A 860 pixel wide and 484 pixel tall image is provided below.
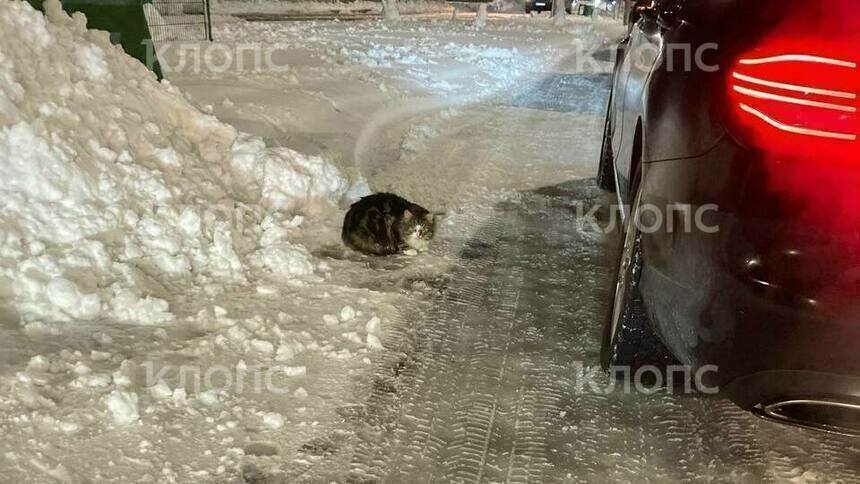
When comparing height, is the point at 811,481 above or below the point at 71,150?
below


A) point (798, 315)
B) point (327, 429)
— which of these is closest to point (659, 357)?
point (798, 315)

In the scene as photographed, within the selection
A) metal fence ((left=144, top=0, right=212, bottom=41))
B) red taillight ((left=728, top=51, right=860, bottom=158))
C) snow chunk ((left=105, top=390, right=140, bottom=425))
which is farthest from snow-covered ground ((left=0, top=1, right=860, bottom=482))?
metal fence ((left=144, top=0, right=212, bottom=41))

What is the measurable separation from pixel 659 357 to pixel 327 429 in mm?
1489

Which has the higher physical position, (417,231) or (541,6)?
(541,6)

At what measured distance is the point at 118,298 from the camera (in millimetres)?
3365

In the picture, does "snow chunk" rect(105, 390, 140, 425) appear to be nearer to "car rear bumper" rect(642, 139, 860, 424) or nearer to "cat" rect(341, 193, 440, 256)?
"cat" rect(341, 193, 440, 256)

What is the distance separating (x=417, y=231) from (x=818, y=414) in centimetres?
298

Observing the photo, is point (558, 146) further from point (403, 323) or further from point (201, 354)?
point (201, 354)

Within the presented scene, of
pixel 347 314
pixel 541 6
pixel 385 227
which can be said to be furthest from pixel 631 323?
pixel 541 6

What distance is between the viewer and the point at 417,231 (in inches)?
187

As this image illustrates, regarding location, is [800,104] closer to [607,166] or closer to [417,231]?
[417,231]

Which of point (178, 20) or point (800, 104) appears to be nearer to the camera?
point (800, 104)

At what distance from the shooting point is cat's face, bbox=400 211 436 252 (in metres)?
4.65

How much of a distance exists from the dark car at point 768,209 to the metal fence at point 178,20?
11.0 meters
